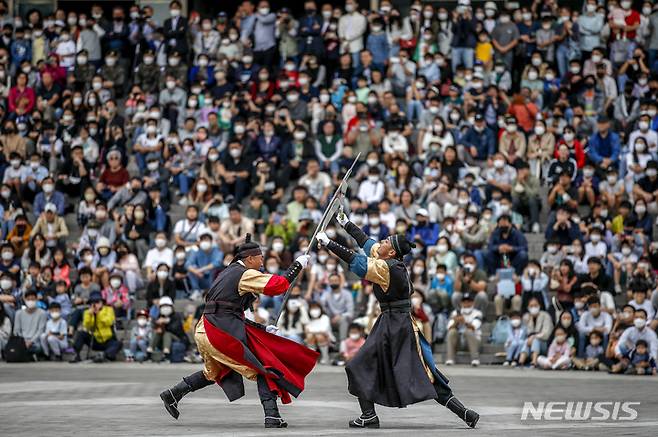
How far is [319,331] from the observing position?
22516 millimetres

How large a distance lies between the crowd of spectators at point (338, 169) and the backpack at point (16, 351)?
33 cm

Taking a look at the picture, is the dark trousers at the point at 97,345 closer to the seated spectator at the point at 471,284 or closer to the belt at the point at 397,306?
the seated spectator at the point at 471,284

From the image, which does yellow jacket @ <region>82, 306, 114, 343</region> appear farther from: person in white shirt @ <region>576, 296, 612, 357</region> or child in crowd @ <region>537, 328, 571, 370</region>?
person in white shirt @ <region>576, 296, 612, 357</region>

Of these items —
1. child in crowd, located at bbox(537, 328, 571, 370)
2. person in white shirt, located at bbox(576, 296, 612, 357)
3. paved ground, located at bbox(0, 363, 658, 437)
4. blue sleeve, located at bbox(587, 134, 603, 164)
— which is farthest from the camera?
blue sleeve, located at bbox(587, 134, 603, 164)

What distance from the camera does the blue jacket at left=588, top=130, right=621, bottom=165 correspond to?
25.5 m

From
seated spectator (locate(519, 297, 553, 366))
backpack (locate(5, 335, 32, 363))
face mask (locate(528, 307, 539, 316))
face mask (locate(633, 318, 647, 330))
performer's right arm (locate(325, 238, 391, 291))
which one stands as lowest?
backpack (locate(5, 335, 32, 363))

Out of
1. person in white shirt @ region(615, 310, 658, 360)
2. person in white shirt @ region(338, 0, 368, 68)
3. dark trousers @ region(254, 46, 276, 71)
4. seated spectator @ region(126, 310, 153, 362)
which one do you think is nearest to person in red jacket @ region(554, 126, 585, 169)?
person in white shirt @ region(615, 310, 658, 360)

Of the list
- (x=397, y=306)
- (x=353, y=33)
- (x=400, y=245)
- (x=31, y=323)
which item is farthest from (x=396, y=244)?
(x=353, y=33)

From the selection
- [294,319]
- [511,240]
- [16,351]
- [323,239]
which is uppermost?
[323,239]

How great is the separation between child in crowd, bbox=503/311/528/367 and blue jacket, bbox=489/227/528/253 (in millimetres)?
1627

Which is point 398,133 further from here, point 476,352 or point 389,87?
point 476,352

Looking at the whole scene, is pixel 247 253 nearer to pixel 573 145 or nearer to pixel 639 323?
pixel 639 323

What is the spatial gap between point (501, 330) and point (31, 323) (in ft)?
26.2

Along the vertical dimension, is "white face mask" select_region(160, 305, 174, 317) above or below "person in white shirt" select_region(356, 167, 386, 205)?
below
